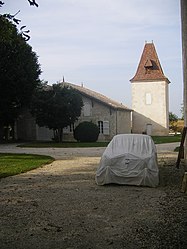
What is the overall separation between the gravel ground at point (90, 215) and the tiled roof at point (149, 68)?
48.9m

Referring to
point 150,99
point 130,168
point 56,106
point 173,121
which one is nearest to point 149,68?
point 150,99

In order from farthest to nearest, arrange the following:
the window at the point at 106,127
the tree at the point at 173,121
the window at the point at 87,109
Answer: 1. the tree at the point at 173,121
2. the window at the point at 87,109
3. the window at the point at 106,127

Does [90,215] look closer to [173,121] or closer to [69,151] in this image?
[69,151]

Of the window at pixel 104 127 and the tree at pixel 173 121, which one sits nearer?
the window at pixel 104 127

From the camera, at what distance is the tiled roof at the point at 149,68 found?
59.7 meters

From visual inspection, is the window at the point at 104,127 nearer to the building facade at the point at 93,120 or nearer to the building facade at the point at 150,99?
the building facade at the point at 93,120

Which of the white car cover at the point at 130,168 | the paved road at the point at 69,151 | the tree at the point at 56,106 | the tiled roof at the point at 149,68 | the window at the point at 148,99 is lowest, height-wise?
the paved road at the point at 69,151

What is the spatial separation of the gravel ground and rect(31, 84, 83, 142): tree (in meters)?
25.4

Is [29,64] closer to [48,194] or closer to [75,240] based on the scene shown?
[48,194]

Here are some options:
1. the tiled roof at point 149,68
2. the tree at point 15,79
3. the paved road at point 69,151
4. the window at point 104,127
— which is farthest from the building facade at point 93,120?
the paved road at point 69,151

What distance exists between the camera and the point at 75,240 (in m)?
5.76

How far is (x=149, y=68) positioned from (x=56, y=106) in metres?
27.5

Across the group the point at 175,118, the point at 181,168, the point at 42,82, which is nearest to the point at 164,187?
the point at 181,168

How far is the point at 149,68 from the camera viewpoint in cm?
6062
